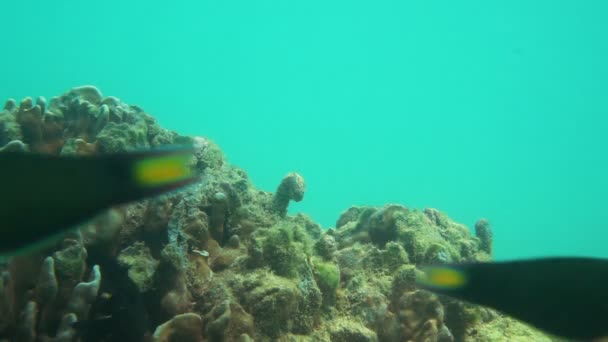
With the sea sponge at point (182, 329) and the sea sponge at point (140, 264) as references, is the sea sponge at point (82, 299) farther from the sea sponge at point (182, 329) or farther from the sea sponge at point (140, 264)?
the sea sponge at point (140, 264)

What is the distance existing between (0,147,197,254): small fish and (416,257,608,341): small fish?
0.56 metres

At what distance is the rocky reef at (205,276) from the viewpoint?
321 centimetres

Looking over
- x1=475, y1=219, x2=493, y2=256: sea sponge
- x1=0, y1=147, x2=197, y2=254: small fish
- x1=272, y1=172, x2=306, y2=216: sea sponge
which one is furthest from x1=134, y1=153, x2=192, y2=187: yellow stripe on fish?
x1=475, y1=219, x2=493, y2=256: sea sponge

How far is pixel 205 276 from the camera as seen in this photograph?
164 inches

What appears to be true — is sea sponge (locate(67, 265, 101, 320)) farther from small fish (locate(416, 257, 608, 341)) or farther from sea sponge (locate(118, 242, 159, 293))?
small fish (locate(416, 257, 608, 341))

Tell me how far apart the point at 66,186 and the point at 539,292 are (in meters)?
Result: 0.90

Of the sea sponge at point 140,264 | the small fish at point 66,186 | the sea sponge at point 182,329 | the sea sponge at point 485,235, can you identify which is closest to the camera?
the small fish at point 66,186

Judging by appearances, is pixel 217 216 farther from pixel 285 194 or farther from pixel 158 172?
pixel 158 172

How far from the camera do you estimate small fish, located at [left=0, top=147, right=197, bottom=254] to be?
71 cm

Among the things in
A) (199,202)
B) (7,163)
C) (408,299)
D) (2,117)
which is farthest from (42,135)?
(7,163)

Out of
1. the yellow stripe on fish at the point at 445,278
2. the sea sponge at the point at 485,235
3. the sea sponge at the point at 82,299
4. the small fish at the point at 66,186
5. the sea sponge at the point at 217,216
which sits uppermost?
the sea sponge at the point at 485,235

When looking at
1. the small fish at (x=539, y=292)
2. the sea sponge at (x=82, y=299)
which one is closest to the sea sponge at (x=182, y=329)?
the sea sponge at (x=82, y=299)

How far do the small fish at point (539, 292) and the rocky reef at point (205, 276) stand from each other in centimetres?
286

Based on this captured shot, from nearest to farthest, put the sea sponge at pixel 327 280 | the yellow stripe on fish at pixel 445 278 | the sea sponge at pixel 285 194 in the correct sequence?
1. the yellow stripe on fish at pixel 445 278
2. the sea sponge at pixel 327 280
3. the sea sponge at pixel 285 194
